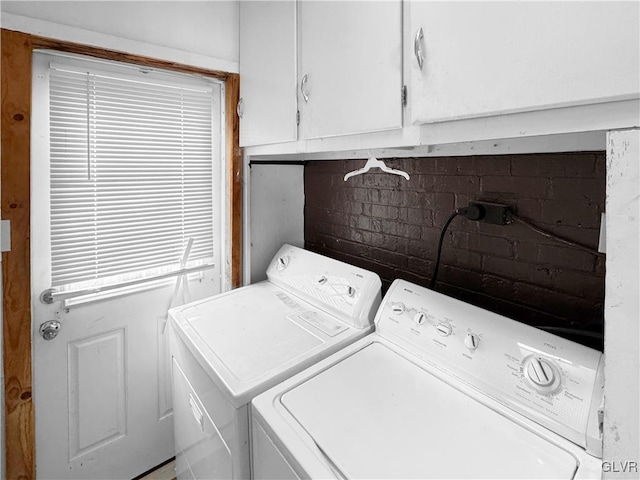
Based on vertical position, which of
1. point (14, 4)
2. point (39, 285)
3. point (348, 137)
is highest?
point (14, 4)

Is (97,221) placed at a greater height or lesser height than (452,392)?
greater

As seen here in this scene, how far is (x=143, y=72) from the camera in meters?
1.62

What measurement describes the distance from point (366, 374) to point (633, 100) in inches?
37.1

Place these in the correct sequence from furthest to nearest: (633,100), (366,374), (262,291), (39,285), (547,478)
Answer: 1. (262,291)
2. (39,285)
3. (366,374)
4. (547,478)
5. (633,100)

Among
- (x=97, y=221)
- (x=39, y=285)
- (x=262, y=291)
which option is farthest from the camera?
(x=262, y=291)

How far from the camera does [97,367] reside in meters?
1.63

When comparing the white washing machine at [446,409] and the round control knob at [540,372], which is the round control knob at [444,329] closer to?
the white washing machine at [446,409]

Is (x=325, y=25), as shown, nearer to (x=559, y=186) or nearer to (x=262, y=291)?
(x=559, y=186)

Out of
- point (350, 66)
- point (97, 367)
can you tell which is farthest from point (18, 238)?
point (350, 66)

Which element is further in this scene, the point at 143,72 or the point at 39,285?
the point at 143,72

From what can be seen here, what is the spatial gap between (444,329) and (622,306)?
60 centimetres

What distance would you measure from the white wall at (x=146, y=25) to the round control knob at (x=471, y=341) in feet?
5.42

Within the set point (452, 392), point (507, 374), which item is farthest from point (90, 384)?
point (507, 374)

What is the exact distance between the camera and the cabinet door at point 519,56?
0.60m
